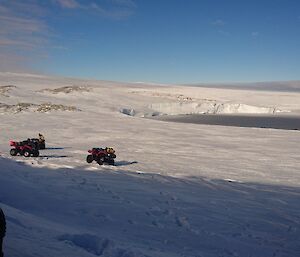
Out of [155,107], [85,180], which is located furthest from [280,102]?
[85,180]

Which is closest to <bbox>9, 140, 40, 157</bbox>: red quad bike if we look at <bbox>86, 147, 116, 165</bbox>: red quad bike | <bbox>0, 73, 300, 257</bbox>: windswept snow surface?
<bbox>0, 73, 300, 257</bbox>: windswept snow surface

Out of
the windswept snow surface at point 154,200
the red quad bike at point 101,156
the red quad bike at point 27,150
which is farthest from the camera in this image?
the red quad bike at point 27,150

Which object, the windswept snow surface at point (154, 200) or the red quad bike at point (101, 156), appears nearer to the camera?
the windswept snow surface at point (154, 200)

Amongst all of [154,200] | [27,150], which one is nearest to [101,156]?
[27,150]

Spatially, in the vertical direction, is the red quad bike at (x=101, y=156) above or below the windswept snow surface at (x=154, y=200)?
above

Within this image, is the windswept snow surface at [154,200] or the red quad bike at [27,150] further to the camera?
the red quad bike at [27,150]

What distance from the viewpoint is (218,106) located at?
62.5 metres

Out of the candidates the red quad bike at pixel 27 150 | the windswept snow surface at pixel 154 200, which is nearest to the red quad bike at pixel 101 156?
the windswept snow surface at pixel 154 200

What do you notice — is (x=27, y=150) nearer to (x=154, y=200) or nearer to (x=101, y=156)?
(x=101, y=156)

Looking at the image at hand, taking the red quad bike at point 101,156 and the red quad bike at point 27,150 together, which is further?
the red quad bike at point 27,150

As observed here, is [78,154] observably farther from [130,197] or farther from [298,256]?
[298,256]

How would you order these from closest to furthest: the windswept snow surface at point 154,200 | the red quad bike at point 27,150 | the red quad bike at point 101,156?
1. the windswept snow surface at point 154,200
2. the red quad bike at point 101,156
3. the red quad bike at point 27,150

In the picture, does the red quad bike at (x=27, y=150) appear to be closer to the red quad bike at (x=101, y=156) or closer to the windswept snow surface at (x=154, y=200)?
the windswept snow surface at (x=154, y=200)

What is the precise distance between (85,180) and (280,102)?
60.3 m
